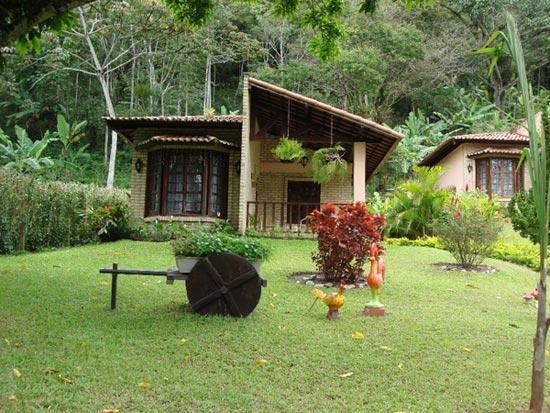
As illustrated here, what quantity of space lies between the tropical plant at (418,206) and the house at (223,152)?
1425mm

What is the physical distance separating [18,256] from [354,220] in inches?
301

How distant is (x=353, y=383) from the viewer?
14.2 feet

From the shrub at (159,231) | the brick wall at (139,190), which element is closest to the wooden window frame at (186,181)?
the brick wall at (139,190)

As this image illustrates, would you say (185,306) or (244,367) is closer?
(244,367)

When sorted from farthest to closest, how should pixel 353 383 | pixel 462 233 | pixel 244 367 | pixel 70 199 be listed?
1. pixel 70 199
2. pixel 462 233
3. pixel 244 367
4. pixel 353 383

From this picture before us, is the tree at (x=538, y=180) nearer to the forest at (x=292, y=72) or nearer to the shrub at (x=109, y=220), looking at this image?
the shrub at (x=109, y=220)

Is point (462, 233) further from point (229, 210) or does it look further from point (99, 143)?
point (99, 143)

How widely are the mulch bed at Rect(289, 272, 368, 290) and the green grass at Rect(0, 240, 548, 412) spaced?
2.08ft

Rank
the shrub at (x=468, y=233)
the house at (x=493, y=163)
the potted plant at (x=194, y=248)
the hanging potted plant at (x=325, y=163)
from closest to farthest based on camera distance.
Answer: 1. the potted plant at (x=194, y=248)
2. the shrub at (x=468, y=233)
3. the hanging potted plant at (x=325, y=163)
4. the house at (x=493, y=163)

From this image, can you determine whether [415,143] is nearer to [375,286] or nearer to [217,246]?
[375,286]

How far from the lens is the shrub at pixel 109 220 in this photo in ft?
48.5

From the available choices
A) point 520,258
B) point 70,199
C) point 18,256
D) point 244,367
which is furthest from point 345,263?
point 70,199

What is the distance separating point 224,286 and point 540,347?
3585 mm

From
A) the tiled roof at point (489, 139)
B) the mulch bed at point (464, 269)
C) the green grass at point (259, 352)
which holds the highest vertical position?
the tiled roof at point (489, 139)
